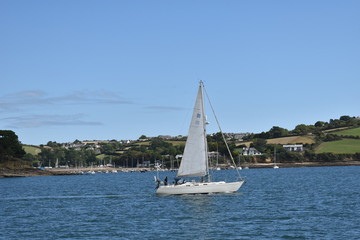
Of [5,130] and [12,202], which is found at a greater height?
[5,130]

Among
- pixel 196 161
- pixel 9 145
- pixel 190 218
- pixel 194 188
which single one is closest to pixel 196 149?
pixel 196 161

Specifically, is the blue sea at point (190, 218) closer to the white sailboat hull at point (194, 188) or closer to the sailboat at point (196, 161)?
the white sailboat hull at point (194, 188)

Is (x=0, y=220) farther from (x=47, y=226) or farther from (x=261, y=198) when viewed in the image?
(x=261, y=198)

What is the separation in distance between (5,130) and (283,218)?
168 meters

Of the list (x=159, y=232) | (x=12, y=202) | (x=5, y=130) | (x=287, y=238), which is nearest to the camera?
(x=287, y=238)

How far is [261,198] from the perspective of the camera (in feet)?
211

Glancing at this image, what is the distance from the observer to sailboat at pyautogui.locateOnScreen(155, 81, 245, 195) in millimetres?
61125

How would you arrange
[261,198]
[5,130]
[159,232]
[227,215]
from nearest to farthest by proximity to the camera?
[159,232], [227,215], [261,198], [5,130]

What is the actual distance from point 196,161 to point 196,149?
4.48 ft

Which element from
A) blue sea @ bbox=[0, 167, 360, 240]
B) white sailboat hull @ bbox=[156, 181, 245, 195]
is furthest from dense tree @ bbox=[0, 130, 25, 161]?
white sailboat hull @ bbox=[156, 181, 245, 195]

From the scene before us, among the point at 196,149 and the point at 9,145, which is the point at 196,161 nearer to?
the point at 196,149

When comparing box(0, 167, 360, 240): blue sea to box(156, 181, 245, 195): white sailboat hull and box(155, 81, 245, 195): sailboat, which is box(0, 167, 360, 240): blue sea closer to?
box(156, 181, 245, 195): white sailboat hull

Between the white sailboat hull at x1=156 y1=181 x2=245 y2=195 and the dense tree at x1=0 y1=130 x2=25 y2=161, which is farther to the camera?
the dense tree at x1=0 y1=130 x2=25 y2=161

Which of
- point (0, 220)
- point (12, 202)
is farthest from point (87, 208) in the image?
point (12, 202)
